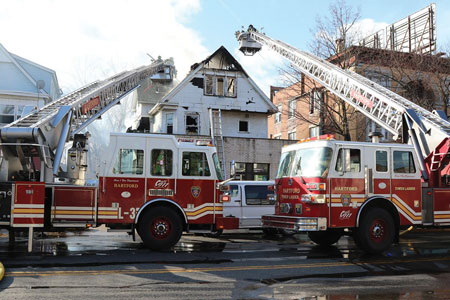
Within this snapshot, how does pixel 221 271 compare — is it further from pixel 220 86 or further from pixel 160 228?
pixel 220 86

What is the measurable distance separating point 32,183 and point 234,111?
61.6ft

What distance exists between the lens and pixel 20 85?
2534 cm

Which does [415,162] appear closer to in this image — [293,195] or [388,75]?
[293,195]

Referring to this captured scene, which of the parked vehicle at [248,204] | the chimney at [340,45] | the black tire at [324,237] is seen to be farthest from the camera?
the chimney at [340,45]

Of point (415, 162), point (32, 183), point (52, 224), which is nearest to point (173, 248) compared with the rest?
point (52, 224)

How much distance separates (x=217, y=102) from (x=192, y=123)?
2.00 meters

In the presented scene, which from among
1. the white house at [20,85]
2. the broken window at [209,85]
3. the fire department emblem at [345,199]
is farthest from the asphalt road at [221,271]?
the broken window at [209,85]

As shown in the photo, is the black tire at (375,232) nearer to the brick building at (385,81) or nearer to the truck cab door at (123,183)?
the truck cab door at (123,183)

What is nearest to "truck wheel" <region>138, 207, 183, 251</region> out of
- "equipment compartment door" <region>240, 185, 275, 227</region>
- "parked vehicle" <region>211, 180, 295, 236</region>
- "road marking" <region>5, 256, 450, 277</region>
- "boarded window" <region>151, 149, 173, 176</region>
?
"boarded window" <region>151, 149, 173, 176</region>

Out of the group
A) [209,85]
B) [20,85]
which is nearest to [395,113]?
[209,85]

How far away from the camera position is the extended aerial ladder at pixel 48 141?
9.43m

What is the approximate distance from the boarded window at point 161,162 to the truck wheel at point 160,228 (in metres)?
0.83

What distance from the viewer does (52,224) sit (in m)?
9.55

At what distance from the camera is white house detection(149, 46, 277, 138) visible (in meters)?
26.2
